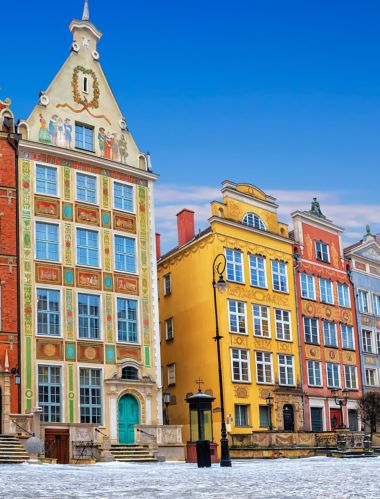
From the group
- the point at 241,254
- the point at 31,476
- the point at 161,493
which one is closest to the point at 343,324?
the point at 241,254

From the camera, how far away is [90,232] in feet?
125

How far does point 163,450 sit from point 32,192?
519 inches

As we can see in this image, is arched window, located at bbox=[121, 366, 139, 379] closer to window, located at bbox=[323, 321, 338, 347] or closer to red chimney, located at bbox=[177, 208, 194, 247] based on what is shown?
red chimney, located at bbox=[177, 208, 194, 247]

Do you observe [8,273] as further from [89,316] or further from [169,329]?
[169,329]

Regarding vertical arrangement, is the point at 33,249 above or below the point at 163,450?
above

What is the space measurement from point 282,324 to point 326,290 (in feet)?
17.4

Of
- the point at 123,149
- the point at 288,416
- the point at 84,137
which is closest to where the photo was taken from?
the point at 84,137

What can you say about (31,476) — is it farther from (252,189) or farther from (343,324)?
(343,324)

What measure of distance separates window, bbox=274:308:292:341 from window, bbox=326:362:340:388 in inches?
151

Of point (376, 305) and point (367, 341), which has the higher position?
point (376, 305)

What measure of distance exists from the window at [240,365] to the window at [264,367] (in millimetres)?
942

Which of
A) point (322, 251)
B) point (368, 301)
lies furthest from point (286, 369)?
point (368, 301)

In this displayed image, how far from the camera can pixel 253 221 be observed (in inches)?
1852

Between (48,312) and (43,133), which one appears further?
(43,133)
